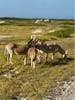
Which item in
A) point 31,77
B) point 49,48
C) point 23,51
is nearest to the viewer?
point 31,77

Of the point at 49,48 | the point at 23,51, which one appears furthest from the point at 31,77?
the point at 49,48

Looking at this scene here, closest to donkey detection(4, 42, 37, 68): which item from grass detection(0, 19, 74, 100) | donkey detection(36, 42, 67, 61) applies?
grass detection(0, 19, 74, 100)

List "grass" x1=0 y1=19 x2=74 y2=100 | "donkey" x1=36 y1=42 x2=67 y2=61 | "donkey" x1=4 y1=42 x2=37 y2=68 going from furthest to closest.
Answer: "donkey" x1=36 y1=42 x2=67 y2=61, "donkey" x1=4 y1=42 x2=37 y2=68, "grass" x1=0 y1=19 x2=74 y2=100

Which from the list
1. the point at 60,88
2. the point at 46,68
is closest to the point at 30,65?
the point at 46,68

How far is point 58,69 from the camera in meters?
19.2

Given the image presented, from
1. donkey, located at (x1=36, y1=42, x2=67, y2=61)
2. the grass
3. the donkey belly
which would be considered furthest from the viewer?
donkey, located at (x1=36, y1=42, x2=67, y2=61)

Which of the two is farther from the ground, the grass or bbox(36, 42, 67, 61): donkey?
bbox(36, 42, 67, 61): donkey

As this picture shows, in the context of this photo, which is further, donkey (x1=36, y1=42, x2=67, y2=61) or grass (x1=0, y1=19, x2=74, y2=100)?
donkey (x1=36, y1=42, x2=67, y2=61)

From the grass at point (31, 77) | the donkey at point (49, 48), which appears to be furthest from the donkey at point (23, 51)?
the donkey at point (49, 48)

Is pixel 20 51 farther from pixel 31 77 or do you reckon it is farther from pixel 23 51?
pixel 31 77

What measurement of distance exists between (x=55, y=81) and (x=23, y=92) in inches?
84.9

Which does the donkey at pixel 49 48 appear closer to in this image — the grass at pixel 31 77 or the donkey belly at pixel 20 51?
the grass at pixel 31 77

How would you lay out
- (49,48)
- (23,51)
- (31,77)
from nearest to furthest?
(31,77)
(23,51)
(49,48)

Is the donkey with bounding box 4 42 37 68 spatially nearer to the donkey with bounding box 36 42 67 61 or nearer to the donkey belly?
the donkey belly
